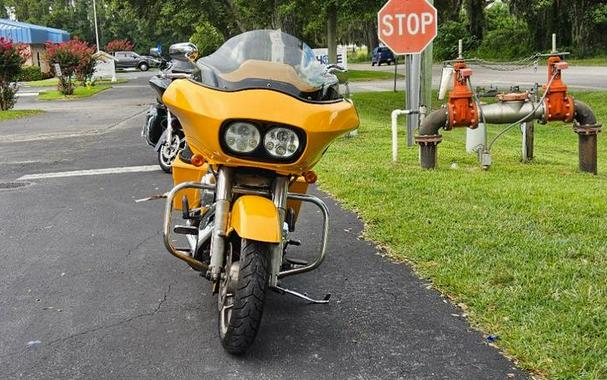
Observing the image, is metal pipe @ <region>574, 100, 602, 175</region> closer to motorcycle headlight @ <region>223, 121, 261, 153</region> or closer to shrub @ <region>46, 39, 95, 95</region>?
motorcycle headlight @ <region>223, 121, 261, 153</region>

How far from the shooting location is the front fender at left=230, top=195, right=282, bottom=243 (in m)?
3.43

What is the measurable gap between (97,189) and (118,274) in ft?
11.3

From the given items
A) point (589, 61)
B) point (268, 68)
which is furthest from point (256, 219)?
point (589, 61)

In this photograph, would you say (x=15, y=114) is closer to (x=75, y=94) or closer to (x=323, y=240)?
(x=75, y=94)

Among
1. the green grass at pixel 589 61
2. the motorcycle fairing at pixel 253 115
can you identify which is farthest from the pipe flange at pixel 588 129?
the green grass at pixel 589 61

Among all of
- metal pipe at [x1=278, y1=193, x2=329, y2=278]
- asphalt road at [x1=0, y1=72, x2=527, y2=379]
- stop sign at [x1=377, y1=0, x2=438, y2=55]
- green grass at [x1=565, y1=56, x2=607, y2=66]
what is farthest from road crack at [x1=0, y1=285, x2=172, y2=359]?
green grass at [x1=565, y1=56, x2=607, y2=66]

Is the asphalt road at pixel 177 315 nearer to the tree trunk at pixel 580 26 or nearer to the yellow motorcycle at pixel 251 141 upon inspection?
the yellow motorcycle at pixel 251 141

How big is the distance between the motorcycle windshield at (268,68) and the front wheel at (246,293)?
0.85 metres

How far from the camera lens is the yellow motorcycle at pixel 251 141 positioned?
137 inches

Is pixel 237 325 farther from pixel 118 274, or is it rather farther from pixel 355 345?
pixel 118 274

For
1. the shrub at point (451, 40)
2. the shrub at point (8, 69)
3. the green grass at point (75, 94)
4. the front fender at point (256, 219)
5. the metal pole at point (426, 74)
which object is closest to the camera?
the front fender at point (256, 219)

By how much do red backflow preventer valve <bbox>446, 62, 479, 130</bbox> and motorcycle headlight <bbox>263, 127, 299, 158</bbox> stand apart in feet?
17.5

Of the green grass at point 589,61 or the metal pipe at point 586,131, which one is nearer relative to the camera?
the metal pipe at point 586,131

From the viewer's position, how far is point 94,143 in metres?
12.7
